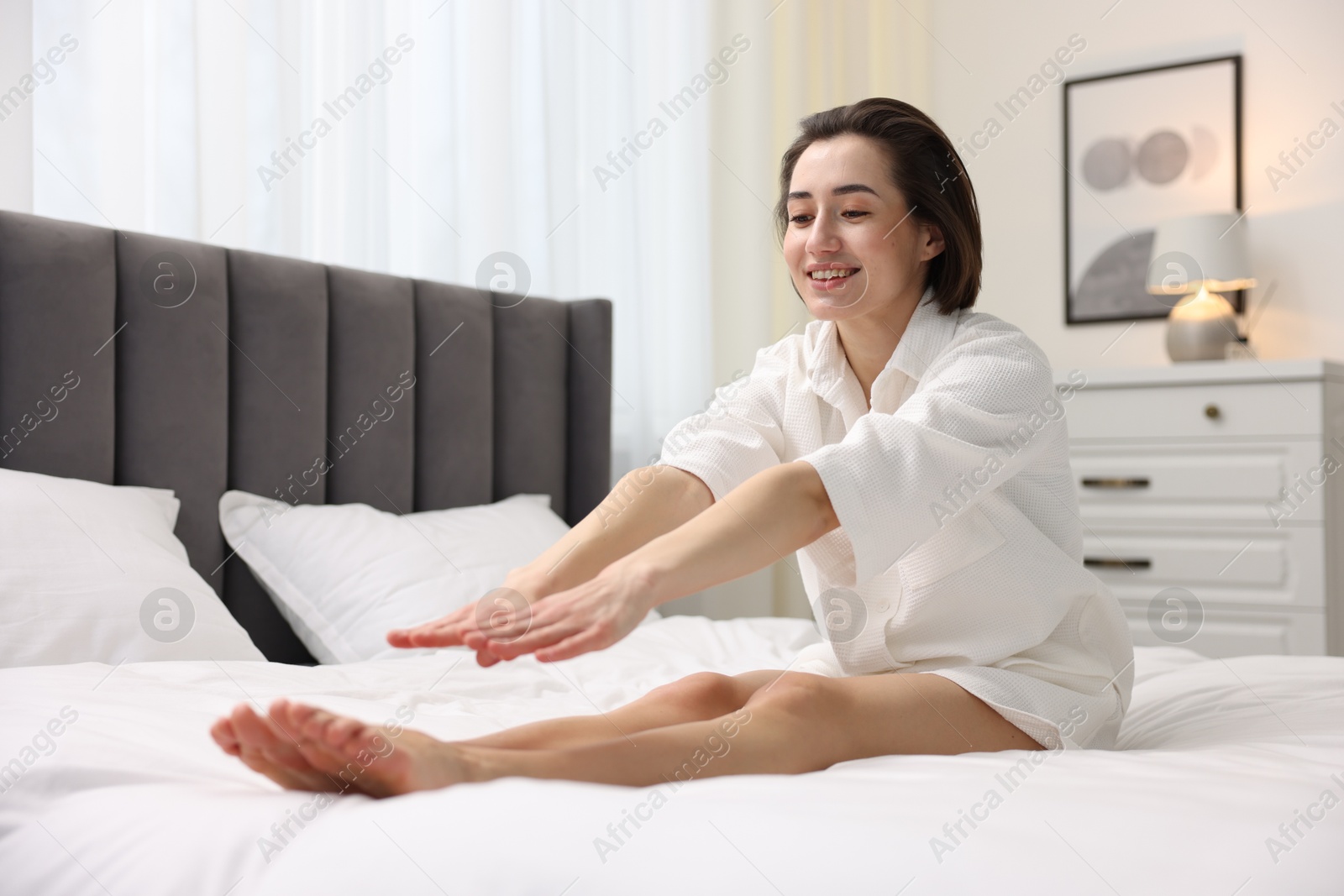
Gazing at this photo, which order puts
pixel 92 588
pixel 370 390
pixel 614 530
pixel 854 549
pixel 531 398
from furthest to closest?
1. pixel 531 398
2. pixel 370 390
3. pixel 92 588
4. pixel 614 530
5. pixel 854 549

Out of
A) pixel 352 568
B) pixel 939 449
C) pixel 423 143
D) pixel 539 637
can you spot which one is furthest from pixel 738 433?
pixel 423 143

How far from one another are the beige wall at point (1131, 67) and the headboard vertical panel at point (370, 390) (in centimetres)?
200

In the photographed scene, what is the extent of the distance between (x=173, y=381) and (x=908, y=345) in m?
1.21

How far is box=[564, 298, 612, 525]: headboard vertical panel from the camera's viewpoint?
97.5 inches

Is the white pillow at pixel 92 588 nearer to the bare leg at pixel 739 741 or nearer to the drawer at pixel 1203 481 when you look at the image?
the bare leg at pixel 739 741

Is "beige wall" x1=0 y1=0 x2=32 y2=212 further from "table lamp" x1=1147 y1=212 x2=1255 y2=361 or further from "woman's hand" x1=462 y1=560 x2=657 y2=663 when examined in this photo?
"table lamp" x1=1147 y1=212 x2=1255 y2=361

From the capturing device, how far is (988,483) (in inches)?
39.8

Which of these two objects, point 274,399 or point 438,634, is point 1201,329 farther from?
point 438,634

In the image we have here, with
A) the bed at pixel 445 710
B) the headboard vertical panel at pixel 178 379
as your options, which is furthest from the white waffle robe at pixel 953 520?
the headboard vertical panel at pixel 178 379

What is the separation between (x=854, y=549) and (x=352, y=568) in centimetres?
108

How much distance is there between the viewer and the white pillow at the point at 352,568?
1724 millimetres

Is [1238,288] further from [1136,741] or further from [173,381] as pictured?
[173,381]

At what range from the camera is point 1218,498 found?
2555mm

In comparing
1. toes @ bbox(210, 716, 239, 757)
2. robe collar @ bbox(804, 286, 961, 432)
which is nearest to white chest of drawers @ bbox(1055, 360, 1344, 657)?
robe collar @ bbox(804, 286, 961, 432)
